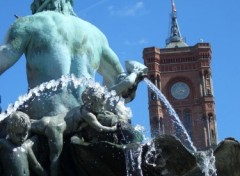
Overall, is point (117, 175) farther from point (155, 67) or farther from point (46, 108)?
point (155, 67)

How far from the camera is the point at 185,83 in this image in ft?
236

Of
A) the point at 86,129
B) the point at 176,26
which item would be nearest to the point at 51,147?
the point at 86,129

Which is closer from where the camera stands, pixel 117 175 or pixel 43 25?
pixel 117 175

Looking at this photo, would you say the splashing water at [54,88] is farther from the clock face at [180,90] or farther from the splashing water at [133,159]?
the clock face at [180,90]

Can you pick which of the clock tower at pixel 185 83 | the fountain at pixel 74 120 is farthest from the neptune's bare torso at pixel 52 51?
the clock tower at pixel 185 83

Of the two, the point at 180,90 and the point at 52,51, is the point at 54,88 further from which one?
the point at 180,90

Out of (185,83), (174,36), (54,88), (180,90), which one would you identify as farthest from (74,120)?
(174,36)

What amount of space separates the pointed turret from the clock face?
6.64 metres

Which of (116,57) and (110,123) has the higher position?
(116,57)

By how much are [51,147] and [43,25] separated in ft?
4.18

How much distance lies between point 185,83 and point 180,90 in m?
1.16

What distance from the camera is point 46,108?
475 cm

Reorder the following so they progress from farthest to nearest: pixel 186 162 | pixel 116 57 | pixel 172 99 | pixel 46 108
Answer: pixel 172 99, pixel 116 57, pixel 46 108, pixel 186 162

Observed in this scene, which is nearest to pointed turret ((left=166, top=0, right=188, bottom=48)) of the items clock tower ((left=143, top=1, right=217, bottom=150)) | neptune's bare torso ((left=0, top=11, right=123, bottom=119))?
clock tower ((left=143, top=1, right=217, bottom=150))
